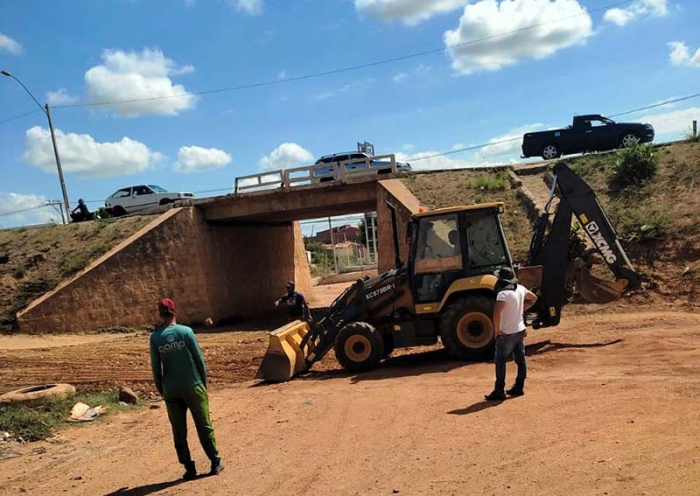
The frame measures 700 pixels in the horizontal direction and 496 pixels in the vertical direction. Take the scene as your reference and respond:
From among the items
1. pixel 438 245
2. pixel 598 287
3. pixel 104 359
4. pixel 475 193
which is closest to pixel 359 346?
pixel 438 245

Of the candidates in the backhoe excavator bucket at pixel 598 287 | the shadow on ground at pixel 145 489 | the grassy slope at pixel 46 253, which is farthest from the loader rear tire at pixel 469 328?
the grassy slope at pixel 46 253

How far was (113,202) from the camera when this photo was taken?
27766 millimetres

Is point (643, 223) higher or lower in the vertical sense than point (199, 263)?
lower

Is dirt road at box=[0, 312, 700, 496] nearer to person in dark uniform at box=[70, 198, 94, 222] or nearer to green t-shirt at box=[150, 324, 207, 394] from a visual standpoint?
green t-shirt at box=[150, 324, 207, 394]

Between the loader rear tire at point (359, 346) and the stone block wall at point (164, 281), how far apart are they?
42.9ft

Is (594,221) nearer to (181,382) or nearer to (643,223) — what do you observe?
(643,223)

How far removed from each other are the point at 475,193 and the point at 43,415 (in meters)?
15.3

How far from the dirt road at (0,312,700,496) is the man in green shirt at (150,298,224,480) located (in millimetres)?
306

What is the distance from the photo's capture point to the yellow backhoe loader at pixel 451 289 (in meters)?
9.52

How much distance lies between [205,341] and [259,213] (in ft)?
26.8

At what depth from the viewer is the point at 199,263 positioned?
22422 mm

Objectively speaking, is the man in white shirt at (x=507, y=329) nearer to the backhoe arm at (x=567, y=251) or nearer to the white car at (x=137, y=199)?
the backhoe arm at (x=567, y=251)

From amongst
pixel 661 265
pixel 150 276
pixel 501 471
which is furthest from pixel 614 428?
pixel 150 276

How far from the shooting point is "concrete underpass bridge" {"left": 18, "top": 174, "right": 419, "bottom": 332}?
65.0 feet
